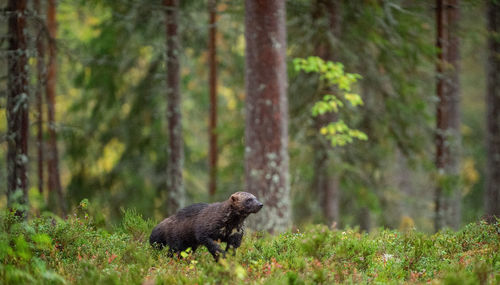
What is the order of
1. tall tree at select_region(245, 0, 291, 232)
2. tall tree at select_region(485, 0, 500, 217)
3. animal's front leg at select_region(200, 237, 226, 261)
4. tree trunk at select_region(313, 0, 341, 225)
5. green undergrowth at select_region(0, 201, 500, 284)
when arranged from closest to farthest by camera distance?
green undergrowth at select_region(0, 201, 500, 284) < animal's front leg at select_region(200, 237, 226, 261) < tall tree at select_region(245, 0, 291, 232) < tree trunk at select_region(313, 0, 341, 225) < tall tree at select_region(485, 0, 500, 217)

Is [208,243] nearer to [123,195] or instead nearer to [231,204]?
[231,204]

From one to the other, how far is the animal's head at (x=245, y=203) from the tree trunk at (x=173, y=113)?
22.9ft

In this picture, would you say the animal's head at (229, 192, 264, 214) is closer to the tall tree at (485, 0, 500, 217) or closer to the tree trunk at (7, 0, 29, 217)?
the tree trunk at (7, 0, 29, 217)

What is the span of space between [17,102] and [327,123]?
7.57 meters

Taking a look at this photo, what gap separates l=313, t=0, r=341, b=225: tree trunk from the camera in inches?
453

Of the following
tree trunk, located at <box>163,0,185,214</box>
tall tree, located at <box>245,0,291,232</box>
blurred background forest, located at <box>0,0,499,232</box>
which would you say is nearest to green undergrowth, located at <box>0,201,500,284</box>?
blurred background forest, located at <box>0,0,499,232</box>

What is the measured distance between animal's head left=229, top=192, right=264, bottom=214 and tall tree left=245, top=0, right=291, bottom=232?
8.65 feet

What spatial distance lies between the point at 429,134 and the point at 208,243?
376 inches

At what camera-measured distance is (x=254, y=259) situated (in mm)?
5883

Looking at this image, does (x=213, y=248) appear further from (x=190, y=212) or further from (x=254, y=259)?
(x=190, y=212)

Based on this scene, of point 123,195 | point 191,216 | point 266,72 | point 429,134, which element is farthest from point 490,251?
point 123,195

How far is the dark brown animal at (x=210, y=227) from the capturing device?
575 centimetres

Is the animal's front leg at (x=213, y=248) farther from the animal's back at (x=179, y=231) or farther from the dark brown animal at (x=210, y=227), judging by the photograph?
the animal's back at (x=179, y=231)

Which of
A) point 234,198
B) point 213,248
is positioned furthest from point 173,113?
point 213,248
